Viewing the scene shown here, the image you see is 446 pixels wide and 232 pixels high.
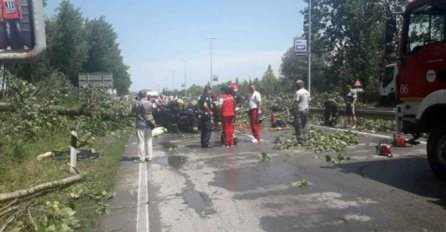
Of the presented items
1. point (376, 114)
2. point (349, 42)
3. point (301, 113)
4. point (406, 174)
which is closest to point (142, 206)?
point (406, 174)

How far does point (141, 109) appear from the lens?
1200 cm

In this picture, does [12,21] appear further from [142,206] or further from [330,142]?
[330,142]

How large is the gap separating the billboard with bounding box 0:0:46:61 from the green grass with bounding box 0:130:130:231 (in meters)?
2.37

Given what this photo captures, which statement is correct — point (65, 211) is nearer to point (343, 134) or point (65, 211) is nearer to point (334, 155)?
point (334, 155)

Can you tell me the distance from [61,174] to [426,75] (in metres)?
7.26

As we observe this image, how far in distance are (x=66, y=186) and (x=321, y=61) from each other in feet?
216

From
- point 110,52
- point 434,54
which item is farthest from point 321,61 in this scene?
point 434,54

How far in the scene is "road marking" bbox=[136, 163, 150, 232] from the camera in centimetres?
620

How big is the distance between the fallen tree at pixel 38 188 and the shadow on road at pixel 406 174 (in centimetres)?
530

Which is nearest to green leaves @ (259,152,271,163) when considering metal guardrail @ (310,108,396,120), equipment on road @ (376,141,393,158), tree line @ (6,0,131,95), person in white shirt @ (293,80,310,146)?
person in white shirt @ (293,80,310,146)

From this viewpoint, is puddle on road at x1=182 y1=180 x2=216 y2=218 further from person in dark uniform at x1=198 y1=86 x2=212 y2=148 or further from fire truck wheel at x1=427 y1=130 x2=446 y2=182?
person in dark uniform at x1=198 y1=86 x2=212 y2=148

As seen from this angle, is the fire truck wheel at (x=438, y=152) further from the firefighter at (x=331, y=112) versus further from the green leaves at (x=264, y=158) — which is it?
the firefighter at (x=331, y=112)

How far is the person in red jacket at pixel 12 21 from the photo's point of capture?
307 inches

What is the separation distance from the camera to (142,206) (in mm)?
7258
